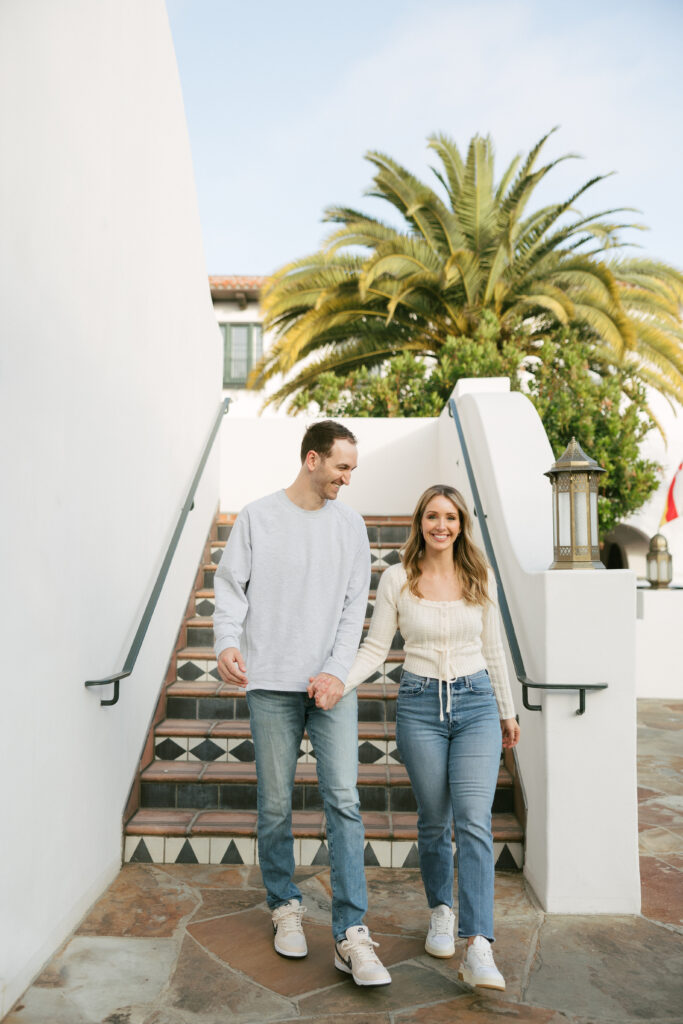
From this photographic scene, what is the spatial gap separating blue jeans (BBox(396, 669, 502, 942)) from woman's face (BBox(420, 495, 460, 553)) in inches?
17.8

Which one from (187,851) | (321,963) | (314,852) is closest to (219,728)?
(187,851)

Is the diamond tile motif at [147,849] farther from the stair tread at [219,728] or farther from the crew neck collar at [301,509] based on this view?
the crew neck collar at [301,509]

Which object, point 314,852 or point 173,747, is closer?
point 314,852

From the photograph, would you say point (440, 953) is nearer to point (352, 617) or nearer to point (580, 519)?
point (352, 617)

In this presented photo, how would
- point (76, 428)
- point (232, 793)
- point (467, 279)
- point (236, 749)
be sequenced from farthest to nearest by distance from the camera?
point (467, 279) < point (236, 749) < point (232, 793) < point (76, 428)

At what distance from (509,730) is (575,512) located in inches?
41.4

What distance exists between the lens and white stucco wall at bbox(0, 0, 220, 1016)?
2320 mm

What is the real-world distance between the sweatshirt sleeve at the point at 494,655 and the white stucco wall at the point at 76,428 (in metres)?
1.45

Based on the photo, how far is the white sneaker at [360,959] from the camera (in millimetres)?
2410

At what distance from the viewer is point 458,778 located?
8.25 ft

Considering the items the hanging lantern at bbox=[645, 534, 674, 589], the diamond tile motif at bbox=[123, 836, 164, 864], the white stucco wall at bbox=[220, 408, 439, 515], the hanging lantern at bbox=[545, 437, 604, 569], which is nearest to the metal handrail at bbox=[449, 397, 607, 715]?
the hanging lantern at bbox=[545, 437, 604, 569]

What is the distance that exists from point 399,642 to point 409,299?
6.47 meters

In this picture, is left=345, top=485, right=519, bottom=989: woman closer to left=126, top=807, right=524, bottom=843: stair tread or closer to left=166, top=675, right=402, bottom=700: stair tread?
left=126, top=807, right=524, bottom=843: stair tread

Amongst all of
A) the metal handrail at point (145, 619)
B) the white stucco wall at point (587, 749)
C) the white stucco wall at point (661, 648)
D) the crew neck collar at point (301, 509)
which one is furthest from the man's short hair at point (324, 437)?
the white stucco wall at point (661, 648)
